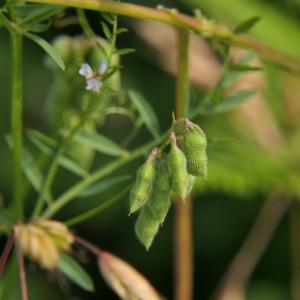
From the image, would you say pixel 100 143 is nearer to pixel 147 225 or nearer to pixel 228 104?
pixel 228 104

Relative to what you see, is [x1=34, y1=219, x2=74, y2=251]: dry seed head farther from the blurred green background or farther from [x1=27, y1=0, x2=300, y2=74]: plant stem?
the blurred green background

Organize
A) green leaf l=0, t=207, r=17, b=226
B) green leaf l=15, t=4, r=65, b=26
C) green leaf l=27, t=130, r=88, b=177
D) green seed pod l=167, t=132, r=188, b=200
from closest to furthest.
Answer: green seed pod l=167, t=132, r=188, b=200
green leaf l=15, t=4, r=65, b=26
green leaf l=0, t=207, r=17, b=226
green leaf l=27, t=130, r=88, b=177

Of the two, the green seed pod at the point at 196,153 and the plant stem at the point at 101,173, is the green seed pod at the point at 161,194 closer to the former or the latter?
the green seed pod at the point at 196,153

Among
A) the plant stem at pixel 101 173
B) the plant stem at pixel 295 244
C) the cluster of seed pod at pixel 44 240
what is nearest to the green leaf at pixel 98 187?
the plant stem at pixel 101 173

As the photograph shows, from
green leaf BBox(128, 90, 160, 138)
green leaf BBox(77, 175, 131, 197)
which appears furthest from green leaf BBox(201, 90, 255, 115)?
green leaf BBox(77, 175, 131, 197)

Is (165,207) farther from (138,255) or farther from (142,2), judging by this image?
(138,255)

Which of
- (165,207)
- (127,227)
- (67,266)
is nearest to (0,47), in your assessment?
(127,227)

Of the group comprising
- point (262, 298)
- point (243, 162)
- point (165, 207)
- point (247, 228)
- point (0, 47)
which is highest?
point (0, 47)
